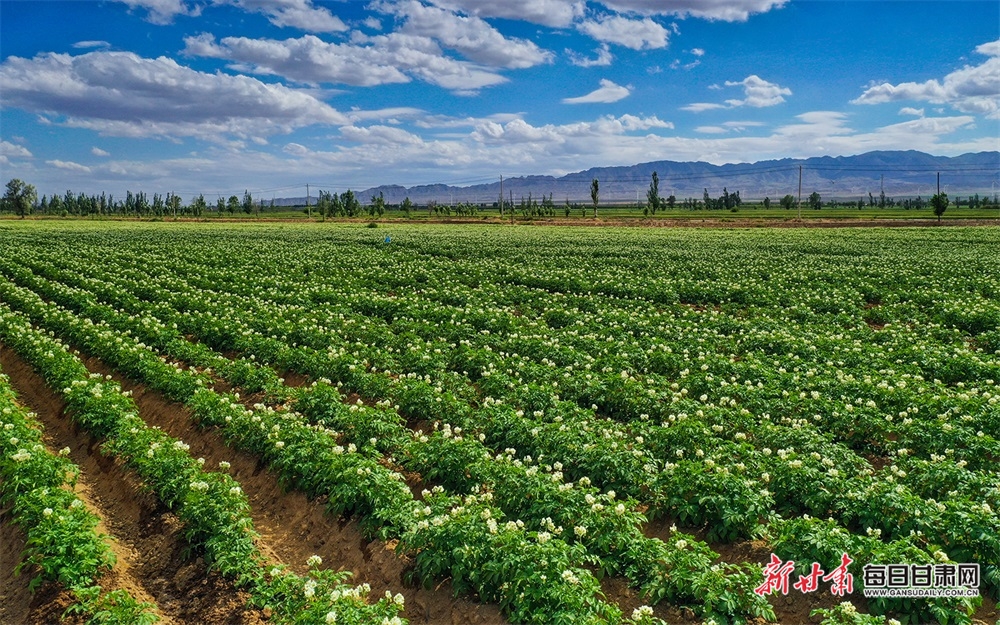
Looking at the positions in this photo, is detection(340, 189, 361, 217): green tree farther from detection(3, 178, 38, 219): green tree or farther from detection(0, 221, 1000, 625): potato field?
detection(0, 221, 1000, 625): potato field

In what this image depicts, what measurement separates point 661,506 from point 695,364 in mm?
6137

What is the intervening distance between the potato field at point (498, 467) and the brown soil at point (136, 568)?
0.11 feet

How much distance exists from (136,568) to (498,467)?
177 inches

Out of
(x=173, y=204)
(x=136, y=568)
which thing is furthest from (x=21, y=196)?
(x=136, y=568)

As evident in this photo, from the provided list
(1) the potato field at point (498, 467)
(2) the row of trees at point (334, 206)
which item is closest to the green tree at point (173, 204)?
(2) the row of trees at point (334, 206)

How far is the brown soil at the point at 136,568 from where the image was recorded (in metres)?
6.37

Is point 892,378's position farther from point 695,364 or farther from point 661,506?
point 661,506

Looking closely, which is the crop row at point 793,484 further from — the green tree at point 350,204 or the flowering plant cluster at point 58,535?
the green tree at point 350,204

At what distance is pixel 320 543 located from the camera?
299 inches

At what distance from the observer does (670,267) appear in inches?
1208

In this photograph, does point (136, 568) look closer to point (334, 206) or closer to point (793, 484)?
point (793, 484)

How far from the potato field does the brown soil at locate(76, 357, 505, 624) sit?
0.11ft

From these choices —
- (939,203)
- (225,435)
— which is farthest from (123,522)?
(939,203)

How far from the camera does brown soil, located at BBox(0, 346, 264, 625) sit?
20.9 feet
